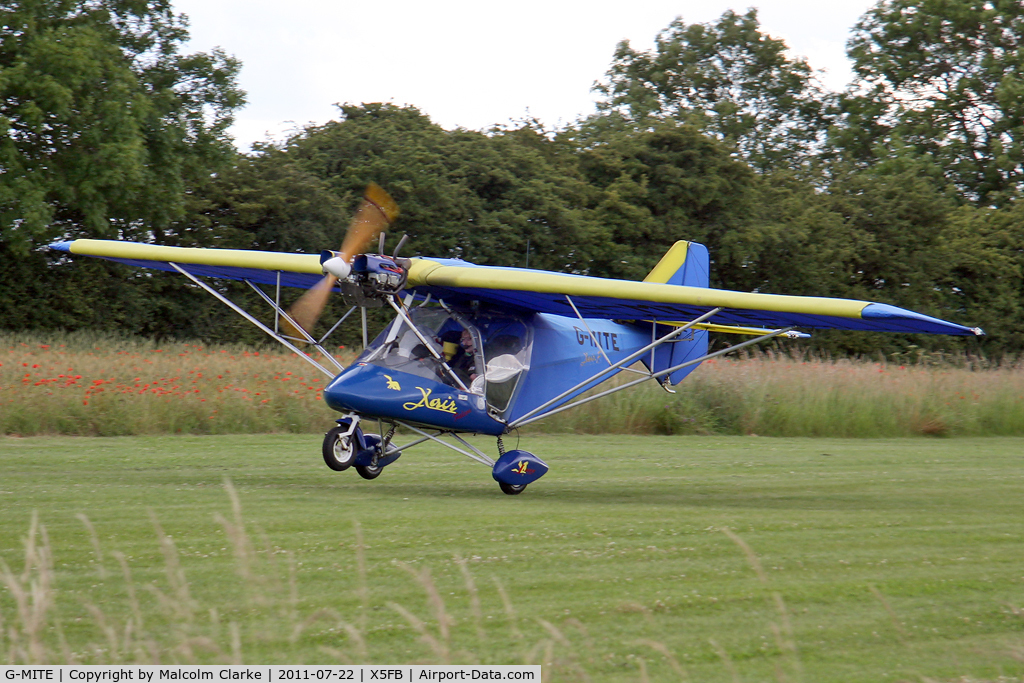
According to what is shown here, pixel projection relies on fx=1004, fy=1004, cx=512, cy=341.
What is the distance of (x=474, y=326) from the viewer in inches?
438

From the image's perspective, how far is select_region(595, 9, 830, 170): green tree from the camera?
57906 mm

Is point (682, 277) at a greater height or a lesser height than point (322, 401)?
greater

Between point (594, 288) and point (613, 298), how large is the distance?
8.7 inches

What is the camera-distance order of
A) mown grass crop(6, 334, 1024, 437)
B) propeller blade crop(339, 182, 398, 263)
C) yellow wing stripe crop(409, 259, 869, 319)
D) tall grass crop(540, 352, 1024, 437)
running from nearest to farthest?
yellow wing stripe crop(409, 259, 869, 319) → propeller blade crop(339, 182, 398, 263) → mown grass crop(6, 334, 1024, 437) → tall grass crop(540, 352, 1024, 437)

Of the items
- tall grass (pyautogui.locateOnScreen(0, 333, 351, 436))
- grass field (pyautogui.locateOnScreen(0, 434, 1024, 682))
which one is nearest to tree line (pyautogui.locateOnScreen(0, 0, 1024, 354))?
tall grass (pyautogui.locateOnScreen(0, 333, 351, 436))

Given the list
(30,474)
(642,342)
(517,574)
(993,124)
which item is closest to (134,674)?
(517,574)

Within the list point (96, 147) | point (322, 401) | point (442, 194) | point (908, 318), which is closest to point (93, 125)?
point (96, 147)

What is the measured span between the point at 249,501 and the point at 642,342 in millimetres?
6428

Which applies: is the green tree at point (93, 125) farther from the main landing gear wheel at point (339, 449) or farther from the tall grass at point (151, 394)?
the main landing gear wheel at point (339, 449)

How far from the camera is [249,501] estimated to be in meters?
9.13

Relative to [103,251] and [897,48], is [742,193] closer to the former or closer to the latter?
[897,48]

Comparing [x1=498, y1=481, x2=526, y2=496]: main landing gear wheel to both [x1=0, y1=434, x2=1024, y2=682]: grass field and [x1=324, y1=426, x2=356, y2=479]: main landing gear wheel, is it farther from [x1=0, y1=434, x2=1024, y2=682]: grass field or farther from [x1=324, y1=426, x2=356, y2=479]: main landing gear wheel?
[x1=324, y1=426, x2=356, y2=479]: main landing gear wheel

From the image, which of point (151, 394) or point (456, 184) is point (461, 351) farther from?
point (456, 184)

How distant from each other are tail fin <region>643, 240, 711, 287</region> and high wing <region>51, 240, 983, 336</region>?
4088 millimetres
